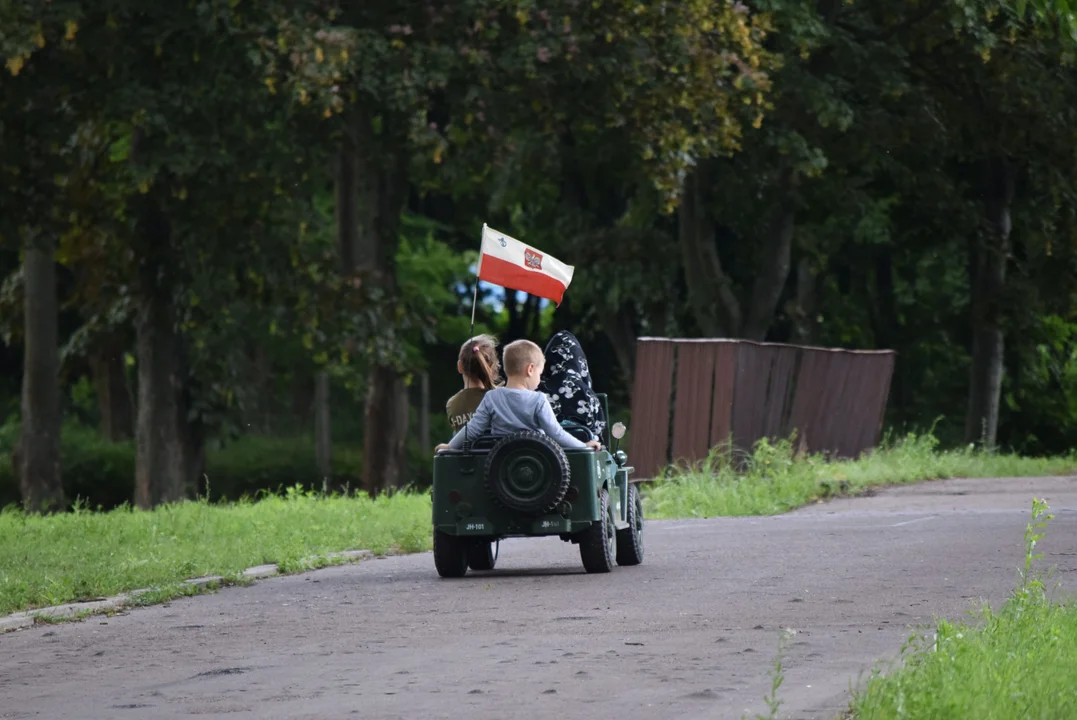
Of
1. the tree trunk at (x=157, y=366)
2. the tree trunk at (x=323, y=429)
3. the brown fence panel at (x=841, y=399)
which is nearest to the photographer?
the brown fence panel at (x=841, y=399)

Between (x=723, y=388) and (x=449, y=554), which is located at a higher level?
(x=723, y=388)

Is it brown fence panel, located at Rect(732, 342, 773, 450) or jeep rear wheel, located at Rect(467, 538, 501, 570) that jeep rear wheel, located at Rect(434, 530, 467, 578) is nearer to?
jeep rear wheel, located at Rect(467, 538, 501, 570)

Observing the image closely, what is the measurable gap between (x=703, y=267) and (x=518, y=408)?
22.4 meters

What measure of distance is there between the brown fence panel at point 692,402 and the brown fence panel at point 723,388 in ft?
0.18

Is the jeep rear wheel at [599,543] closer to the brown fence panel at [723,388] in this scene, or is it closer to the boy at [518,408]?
the boy at [518,408]

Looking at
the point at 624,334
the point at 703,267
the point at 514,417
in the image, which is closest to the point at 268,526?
the point at 514,417

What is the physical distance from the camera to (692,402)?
21.9 meters

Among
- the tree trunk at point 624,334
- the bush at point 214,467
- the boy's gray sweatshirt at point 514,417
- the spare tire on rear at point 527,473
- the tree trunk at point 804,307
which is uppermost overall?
the tree trunk at point 804,307

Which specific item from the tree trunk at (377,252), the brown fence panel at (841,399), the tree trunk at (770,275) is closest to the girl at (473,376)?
the brown fence panel at (841,399)

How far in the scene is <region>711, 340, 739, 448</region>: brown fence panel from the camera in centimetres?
2170

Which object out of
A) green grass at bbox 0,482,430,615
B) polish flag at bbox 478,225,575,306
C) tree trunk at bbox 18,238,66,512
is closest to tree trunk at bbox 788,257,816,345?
tree trunk at bbox 18,238,66,512

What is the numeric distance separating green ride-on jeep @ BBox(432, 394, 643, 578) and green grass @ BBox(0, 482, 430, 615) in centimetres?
146

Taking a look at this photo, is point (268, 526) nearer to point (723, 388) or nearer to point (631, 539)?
point (631, 539)

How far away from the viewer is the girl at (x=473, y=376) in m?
13.0
